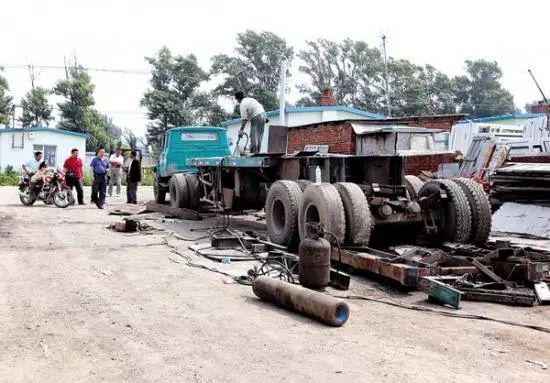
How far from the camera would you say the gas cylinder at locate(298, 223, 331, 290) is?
5.68 metres

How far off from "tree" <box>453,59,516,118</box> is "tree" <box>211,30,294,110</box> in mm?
20911

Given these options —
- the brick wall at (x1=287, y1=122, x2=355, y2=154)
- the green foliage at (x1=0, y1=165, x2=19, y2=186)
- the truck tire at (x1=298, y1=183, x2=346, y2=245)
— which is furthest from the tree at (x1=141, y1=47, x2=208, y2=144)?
the truck tire at (x1=298, y1=183, x2=346, y2=245)

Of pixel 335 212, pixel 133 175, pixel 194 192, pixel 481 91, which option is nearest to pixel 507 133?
pixel 194 192

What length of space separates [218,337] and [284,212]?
4413 mm

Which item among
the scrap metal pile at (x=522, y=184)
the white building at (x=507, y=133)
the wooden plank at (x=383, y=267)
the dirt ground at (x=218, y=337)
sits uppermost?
the white building at (x=507, y=133)

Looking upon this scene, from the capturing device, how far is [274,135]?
410 inches

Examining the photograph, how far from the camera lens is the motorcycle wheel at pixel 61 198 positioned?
15.8m

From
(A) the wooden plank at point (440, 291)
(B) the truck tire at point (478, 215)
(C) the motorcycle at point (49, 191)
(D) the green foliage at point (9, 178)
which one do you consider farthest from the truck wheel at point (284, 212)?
(D) the green foliage at point (9, 178)

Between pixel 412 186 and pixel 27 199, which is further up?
pixel 412 186

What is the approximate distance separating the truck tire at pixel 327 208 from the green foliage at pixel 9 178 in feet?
95.1

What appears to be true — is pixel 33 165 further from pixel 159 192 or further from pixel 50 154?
pixel 50 154

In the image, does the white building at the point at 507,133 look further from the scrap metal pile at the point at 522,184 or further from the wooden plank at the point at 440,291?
the wooden plank at the point at 440,291

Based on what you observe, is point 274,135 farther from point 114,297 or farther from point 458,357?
point 458,357

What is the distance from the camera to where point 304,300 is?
486 cm
